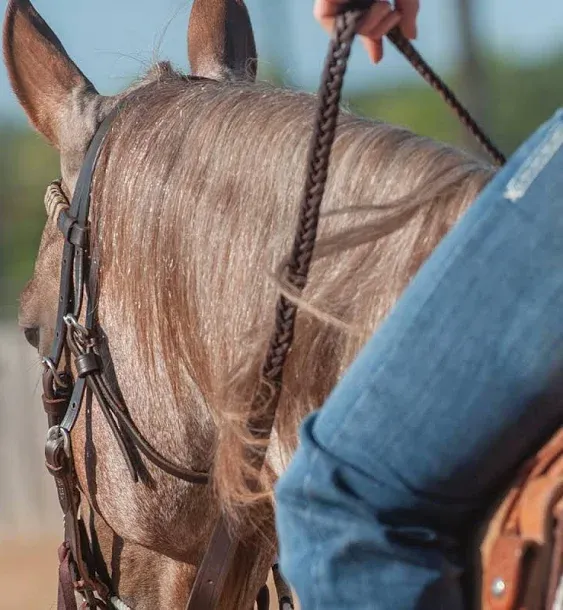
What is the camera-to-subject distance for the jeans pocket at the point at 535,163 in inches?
59.7

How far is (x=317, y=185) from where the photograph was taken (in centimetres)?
173

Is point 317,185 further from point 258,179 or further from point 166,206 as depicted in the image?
point 166,206

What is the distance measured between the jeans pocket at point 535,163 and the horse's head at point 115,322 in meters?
0.89

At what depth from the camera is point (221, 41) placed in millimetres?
2580

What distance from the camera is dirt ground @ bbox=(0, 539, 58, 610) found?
7.82m

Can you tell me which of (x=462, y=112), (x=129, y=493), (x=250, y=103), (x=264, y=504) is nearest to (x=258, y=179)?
(x=250, y=103)

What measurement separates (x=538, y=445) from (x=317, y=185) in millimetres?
520

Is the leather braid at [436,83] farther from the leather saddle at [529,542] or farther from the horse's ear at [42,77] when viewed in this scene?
the horse's ear at [42,77]

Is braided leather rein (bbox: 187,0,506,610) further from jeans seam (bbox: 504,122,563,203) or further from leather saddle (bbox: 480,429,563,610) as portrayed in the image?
leather saddle (bbox: 480,429,563,610)

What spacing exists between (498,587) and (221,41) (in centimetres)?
153

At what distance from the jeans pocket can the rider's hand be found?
15.2 inches

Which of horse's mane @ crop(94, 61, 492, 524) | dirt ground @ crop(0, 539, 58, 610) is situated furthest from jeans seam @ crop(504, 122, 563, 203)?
dirt ground @ crop(0, 539, 58, 610)

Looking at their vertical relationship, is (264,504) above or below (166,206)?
below

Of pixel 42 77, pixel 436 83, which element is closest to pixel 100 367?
pixel 42 77
